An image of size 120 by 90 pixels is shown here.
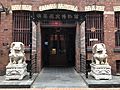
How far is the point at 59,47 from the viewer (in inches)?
823

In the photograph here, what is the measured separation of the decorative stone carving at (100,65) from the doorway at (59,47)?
18.7ft

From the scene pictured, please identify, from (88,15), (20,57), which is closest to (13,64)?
(20,57)

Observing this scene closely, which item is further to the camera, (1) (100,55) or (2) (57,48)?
(2) (57,48)

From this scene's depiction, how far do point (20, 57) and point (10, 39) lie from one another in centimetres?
257

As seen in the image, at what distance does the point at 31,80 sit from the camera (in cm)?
1379

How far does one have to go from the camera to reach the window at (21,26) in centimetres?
1706

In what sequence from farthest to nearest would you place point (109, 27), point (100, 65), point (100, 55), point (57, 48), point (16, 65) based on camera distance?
point (57, 48) < point (109, 27) < point (100, 55) < point (100, 65) < point (16, 65)

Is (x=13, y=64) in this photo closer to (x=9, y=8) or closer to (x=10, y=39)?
(x=10, y=39)

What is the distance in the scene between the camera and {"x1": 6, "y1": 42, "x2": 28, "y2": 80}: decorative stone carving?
13.9 metres

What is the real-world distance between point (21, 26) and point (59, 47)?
178 inches

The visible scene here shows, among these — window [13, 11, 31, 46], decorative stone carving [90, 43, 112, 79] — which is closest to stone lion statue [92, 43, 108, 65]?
decorative stone carving [90, 43, 112, 79]

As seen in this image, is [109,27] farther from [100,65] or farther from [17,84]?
[17,84]

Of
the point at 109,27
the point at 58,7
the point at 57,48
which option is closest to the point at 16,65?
the point at 58,7

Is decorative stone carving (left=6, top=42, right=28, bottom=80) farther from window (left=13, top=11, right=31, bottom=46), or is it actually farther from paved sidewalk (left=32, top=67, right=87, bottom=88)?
window (left=13, top=11, right=31, bottom=46)
